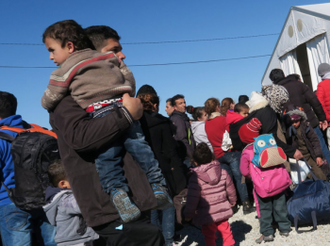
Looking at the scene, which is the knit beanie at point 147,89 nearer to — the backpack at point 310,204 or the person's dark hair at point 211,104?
the person's dark hair at point 211,104

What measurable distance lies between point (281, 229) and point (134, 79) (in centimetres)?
373

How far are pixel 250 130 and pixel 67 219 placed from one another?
2.78 meters

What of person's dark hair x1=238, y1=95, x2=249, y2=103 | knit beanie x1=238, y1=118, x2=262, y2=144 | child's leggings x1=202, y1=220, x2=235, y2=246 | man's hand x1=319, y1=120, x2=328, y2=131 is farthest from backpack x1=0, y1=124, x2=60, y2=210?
person's dark hair x1=238, y1=95, x2=249, y2=103

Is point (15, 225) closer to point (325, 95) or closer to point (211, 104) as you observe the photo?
point (211, 104)

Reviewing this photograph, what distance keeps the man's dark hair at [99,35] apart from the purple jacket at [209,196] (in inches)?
110

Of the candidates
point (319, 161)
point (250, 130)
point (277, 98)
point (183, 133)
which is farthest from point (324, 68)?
point (183, 133)

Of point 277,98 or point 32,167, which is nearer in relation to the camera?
point 32,167

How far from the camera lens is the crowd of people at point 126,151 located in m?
1.63

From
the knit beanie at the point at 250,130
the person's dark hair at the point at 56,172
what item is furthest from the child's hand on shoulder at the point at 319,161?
the person's dark hair at the point at 56,172

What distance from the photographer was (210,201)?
174 inches

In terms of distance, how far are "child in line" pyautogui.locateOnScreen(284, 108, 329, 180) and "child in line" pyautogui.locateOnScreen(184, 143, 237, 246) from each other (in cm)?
134

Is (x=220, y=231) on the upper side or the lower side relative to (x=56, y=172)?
lower

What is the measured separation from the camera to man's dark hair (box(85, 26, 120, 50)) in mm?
1959

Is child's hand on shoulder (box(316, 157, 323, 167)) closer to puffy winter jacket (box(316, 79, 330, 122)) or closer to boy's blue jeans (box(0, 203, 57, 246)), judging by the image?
puffy winter jacket (box(316, 79, 330, 122))
